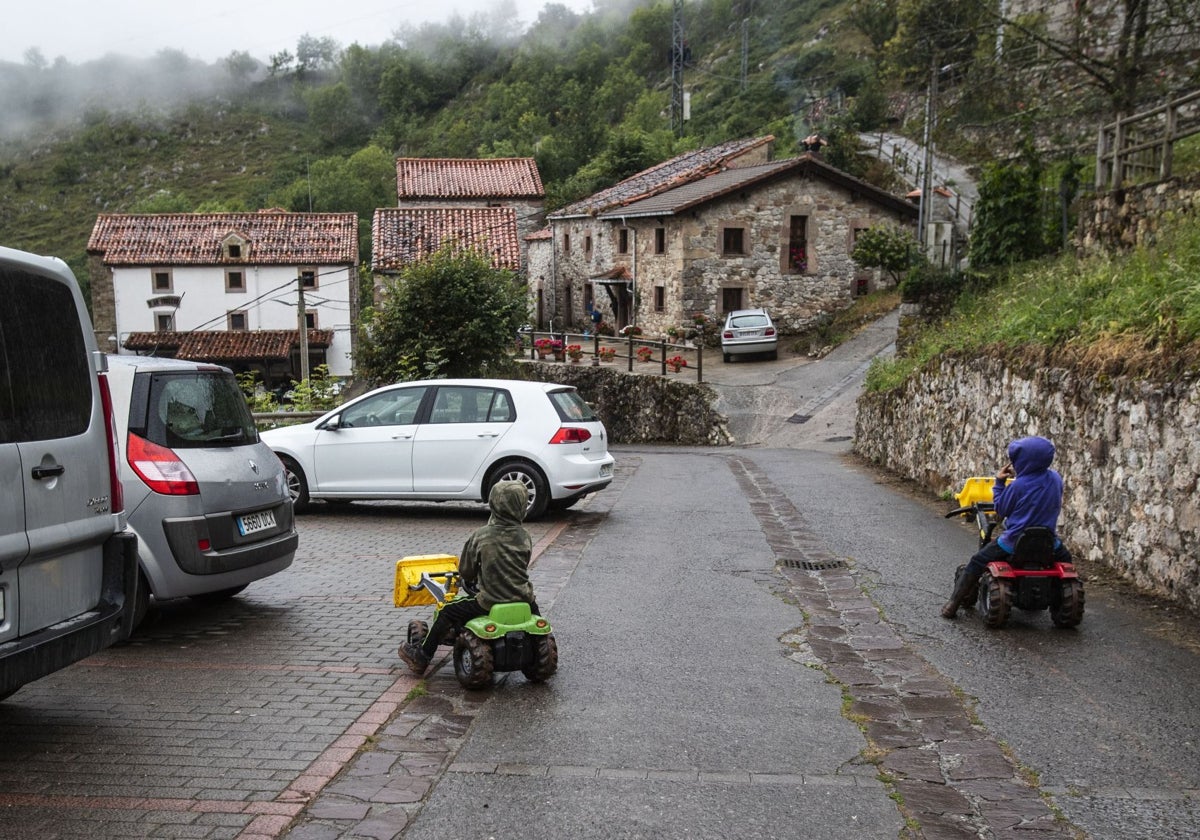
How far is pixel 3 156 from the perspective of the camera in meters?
127

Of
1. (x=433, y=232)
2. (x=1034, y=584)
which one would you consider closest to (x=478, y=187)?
(x=433, y=232)

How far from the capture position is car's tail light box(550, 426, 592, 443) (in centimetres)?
1162

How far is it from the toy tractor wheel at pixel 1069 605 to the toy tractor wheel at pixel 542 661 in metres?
3.39

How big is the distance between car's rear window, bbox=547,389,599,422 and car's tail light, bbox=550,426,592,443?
0.14 m

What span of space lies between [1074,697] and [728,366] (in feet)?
91.0

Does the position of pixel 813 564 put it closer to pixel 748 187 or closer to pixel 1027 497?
pixel 1027 497

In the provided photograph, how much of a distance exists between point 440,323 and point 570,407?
1060 centimetres

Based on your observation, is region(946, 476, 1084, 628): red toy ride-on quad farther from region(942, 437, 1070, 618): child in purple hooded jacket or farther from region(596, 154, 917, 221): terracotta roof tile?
region(596, 154, 917, 221): terracotta roof tile

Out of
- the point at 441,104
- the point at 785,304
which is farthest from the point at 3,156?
the point at 785,304

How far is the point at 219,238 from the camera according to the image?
52156mm

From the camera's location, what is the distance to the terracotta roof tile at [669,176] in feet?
142

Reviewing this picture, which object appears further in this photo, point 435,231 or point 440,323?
point 435,231

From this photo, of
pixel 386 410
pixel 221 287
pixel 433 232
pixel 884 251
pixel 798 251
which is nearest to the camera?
pixel 386 410

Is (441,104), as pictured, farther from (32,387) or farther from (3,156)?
(32,387)
